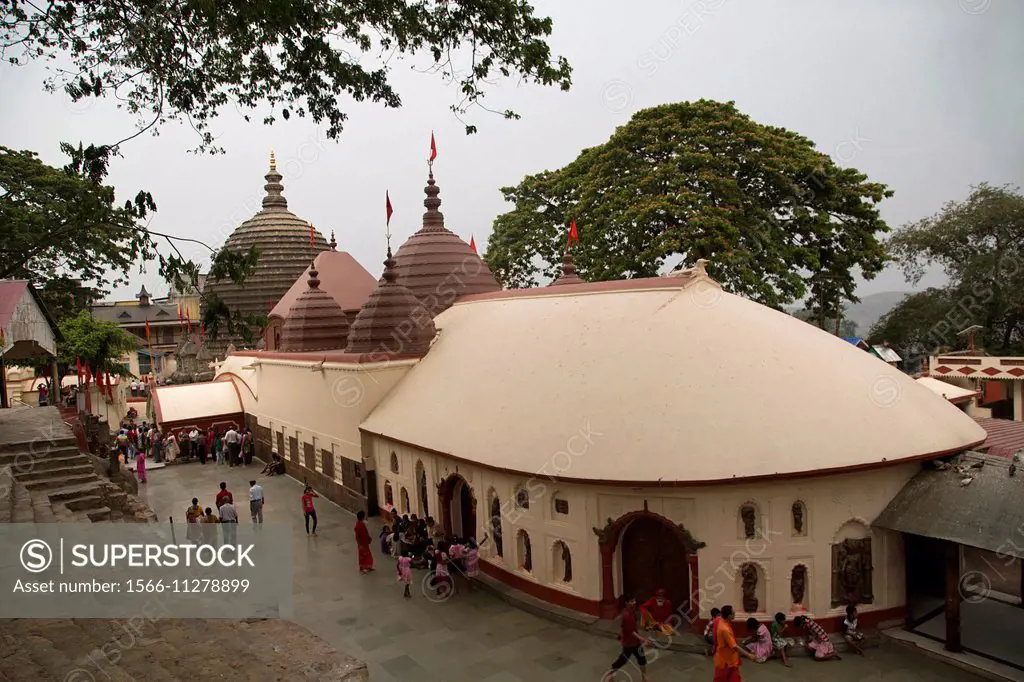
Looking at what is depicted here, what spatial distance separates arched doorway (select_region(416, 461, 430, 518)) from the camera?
16.1m

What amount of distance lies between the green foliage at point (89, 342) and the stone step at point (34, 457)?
17.2 metres

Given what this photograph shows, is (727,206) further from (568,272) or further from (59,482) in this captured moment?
(59,482)

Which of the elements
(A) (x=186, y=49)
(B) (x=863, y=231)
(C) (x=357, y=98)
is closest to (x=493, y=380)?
(C) (x=357, y=98)

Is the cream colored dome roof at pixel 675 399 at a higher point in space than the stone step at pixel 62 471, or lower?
higher

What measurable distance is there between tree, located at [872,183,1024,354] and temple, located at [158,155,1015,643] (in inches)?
1029

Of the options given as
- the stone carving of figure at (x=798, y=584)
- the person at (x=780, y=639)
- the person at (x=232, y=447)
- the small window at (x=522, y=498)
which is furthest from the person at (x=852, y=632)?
the person at (x=232, y=447)

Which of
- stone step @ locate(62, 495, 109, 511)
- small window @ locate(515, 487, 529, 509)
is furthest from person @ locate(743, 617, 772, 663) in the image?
stone step @ locate(62, 495, 109, 511)

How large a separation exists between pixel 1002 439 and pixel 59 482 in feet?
66.2

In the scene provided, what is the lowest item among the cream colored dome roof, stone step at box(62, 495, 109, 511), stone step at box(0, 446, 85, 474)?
stone step at box(62, 495, 109, 511)

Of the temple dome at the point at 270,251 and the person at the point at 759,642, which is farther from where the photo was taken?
the temple dome at the point at 270,251

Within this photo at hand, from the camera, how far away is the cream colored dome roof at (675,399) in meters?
11.1

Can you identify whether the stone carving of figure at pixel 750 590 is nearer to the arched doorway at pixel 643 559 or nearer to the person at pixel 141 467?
the arched doorway at pixel 643 559

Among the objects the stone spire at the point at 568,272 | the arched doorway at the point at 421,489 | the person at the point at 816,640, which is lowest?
Result: the person at the point at 816,640

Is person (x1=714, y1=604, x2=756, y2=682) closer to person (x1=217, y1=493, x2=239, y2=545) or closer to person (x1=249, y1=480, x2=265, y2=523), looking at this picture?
person (x1=217, y1=493, x2=239, y2=545)
